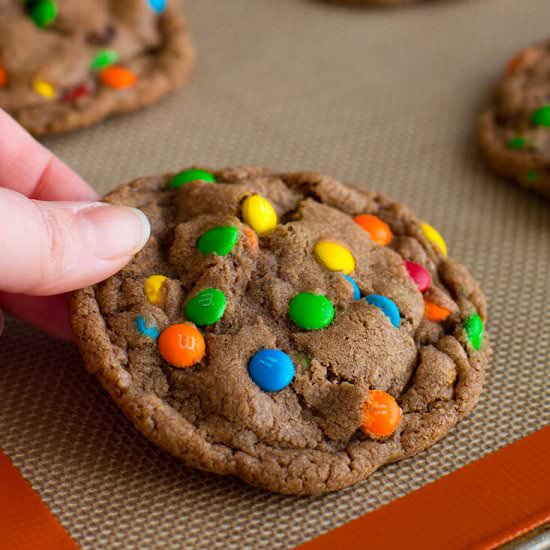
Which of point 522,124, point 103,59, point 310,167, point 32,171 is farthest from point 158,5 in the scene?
point 522,124

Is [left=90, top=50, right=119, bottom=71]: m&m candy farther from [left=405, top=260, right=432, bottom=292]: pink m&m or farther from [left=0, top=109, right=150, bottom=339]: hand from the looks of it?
[left=405, top=260, right=432, bottom=292]: pink m&m

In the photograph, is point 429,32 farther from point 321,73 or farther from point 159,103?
point 159,103

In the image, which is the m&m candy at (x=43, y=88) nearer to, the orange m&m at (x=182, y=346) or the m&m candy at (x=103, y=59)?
the m&m candy at (x=103, y=59)

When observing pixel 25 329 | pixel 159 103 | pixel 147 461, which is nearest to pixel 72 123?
pixel 159 103

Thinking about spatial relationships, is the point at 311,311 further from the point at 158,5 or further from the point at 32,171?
the point at 158,5

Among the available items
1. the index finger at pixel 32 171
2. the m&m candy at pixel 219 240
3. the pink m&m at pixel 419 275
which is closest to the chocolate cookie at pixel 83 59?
the index finger at pixel 32 171
